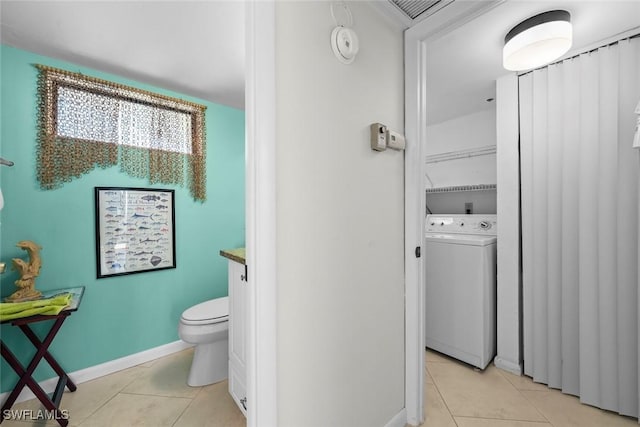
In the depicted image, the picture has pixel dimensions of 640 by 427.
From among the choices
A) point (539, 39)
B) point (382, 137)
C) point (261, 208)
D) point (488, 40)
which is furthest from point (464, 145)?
point (261, 208)

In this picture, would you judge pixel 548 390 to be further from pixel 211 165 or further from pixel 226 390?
pixel 211 165

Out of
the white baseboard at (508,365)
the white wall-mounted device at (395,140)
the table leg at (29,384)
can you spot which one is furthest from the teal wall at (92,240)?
the white baseboard at (508,365)

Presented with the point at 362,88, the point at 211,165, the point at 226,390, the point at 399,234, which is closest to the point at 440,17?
the point at 362,88

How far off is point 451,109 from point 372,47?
1.68 metres

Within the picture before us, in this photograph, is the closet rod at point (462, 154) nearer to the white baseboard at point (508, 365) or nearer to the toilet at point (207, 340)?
the white baseboard at point (508, 365)

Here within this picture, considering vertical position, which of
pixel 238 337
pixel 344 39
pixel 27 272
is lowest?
pixel 238 337

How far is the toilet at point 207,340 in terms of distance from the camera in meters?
1.74

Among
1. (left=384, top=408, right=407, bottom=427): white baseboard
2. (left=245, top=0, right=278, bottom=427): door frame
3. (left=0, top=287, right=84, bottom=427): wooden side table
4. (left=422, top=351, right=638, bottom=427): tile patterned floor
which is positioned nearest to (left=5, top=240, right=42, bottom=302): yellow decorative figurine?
(left=0, top=287, right=84, bottom=427): wooden side table

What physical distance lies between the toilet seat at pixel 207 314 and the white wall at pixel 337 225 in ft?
3.27

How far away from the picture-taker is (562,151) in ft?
5.60

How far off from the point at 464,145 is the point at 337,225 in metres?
2.25

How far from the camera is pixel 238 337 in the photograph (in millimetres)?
1537

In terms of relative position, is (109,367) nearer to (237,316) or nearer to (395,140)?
(237,316)

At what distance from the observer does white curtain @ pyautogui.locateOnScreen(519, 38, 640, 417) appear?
1.49 meters
